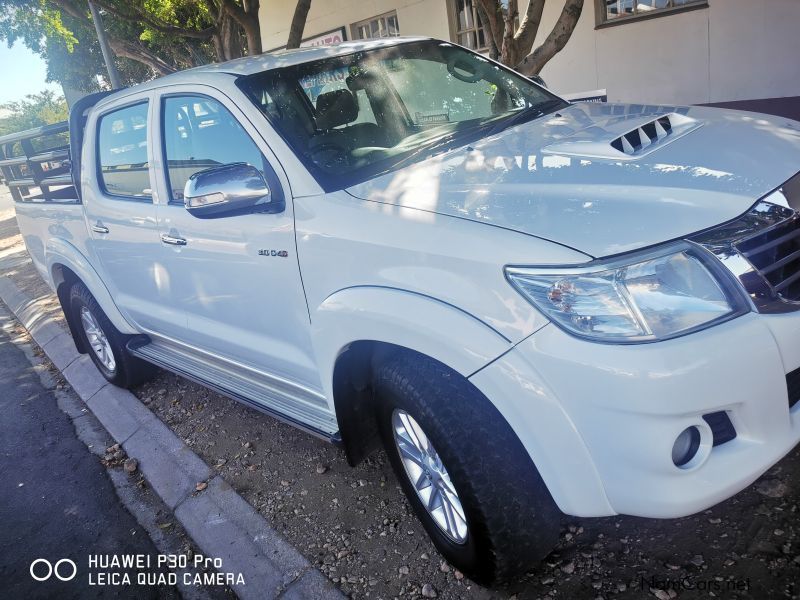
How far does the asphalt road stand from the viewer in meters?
2.97

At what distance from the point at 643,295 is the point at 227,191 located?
1569 millimetres

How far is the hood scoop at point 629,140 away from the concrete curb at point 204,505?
6.24 feet

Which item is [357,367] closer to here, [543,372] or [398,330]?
[398,330]

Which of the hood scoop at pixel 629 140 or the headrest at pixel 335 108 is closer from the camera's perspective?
the hood scoop at pixel 629 140

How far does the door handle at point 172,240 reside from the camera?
3.17m

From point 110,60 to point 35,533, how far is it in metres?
11.8

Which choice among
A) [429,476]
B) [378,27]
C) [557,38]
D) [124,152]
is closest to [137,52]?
[378,27]

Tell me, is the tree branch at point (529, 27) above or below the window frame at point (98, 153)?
above

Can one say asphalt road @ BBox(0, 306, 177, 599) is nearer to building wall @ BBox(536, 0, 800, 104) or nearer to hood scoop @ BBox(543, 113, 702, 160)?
hood scoop @ BBox(543, 113, 702, 160)

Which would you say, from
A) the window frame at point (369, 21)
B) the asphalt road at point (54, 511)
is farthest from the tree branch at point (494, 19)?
the window frame at point (369, 21)

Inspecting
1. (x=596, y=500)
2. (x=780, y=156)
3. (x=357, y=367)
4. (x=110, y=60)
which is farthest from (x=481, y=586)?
(x=110, y=60)

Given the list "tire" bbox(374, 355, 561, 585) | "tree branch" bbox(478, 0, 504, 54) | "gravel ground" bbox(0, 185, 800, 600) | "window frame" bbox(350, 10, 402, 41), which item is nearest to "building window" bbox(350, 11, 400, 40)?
"window frame" bbox(350, 10, 402, 41)

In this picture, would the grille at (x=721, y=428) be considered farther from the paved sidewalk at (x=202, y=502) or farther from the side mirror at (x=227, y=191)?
the side mirror at (x=227, y=191)

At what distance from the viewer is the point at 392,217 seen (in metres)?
2.20
